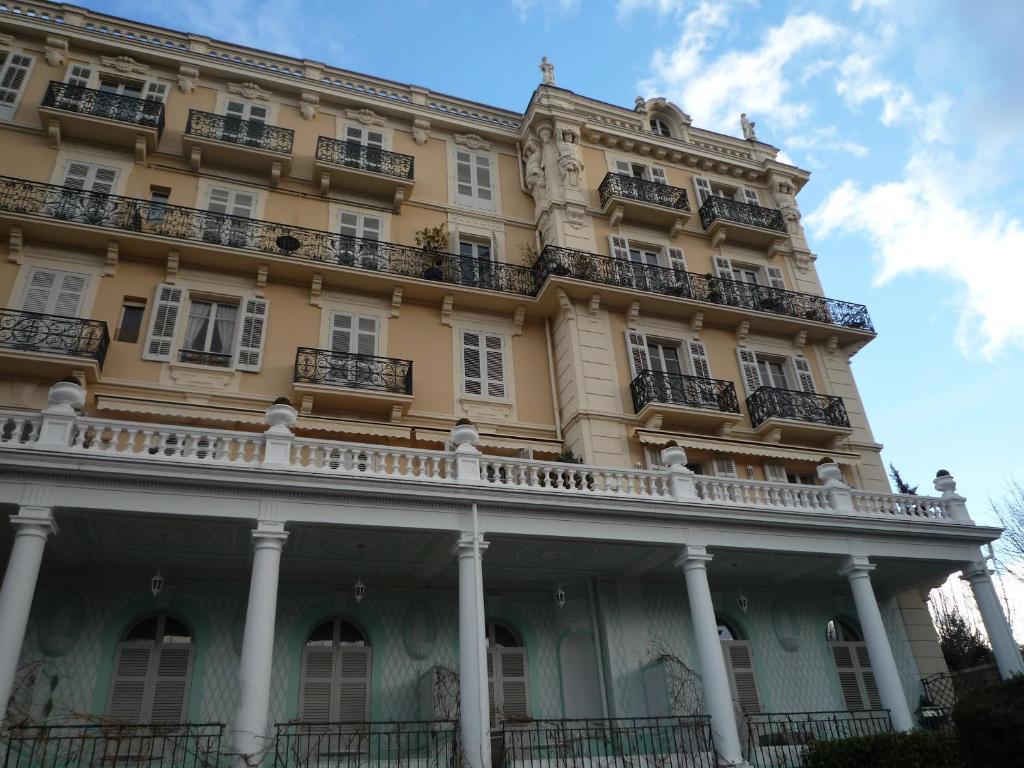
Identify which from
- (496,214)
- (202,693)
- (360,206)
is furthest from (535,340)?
(202,693)

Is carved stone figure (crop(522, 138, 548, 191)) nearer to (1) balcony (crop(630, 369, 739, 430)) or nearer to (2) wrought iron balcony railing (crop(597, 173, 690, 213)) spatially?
(2) wrought iron balcony railing (crop(597, 173, 690, 213))

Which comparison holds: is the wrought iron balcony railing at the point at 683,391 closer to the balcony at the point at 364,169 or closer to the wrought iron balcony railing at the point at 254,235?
the wrought iron balcony railing at the point at 254,235

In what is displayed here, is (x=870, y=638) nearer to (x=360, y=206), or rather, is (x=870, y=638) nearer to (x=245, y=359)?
(x=245, y=359)

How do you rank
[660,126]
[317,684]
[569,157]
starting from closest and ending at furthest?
[317,684] → [569,157] → [660,126]

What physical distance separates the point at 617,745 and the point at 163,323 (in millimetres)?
12409

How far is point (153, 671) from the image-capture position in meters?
12.6

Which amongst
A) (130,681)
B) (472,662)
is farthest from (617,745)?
(130,681)

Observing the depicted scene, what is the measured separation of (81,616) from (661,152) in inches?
754

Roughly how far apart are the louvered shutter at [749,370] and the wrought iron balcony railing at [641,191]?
175 inches

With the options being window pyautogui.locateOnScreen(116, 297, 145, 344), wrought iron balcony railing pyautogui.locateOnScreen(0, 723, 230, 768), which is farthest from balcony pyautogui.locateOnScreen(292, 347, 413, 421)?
wrought iron balcony railing pyautogui.locateOnScreen(0, 723, 230, 768)

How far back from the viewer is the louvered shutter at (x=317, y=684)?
13.0m

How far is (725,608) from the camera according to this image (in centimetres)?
1600

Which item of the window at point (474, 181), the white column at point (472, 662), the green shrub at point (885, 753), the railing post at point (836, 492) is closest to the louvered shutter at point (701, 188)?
the window at point (474, 181)

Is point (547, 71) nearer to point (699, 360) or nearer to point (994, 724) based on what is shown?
point (699, 360)
